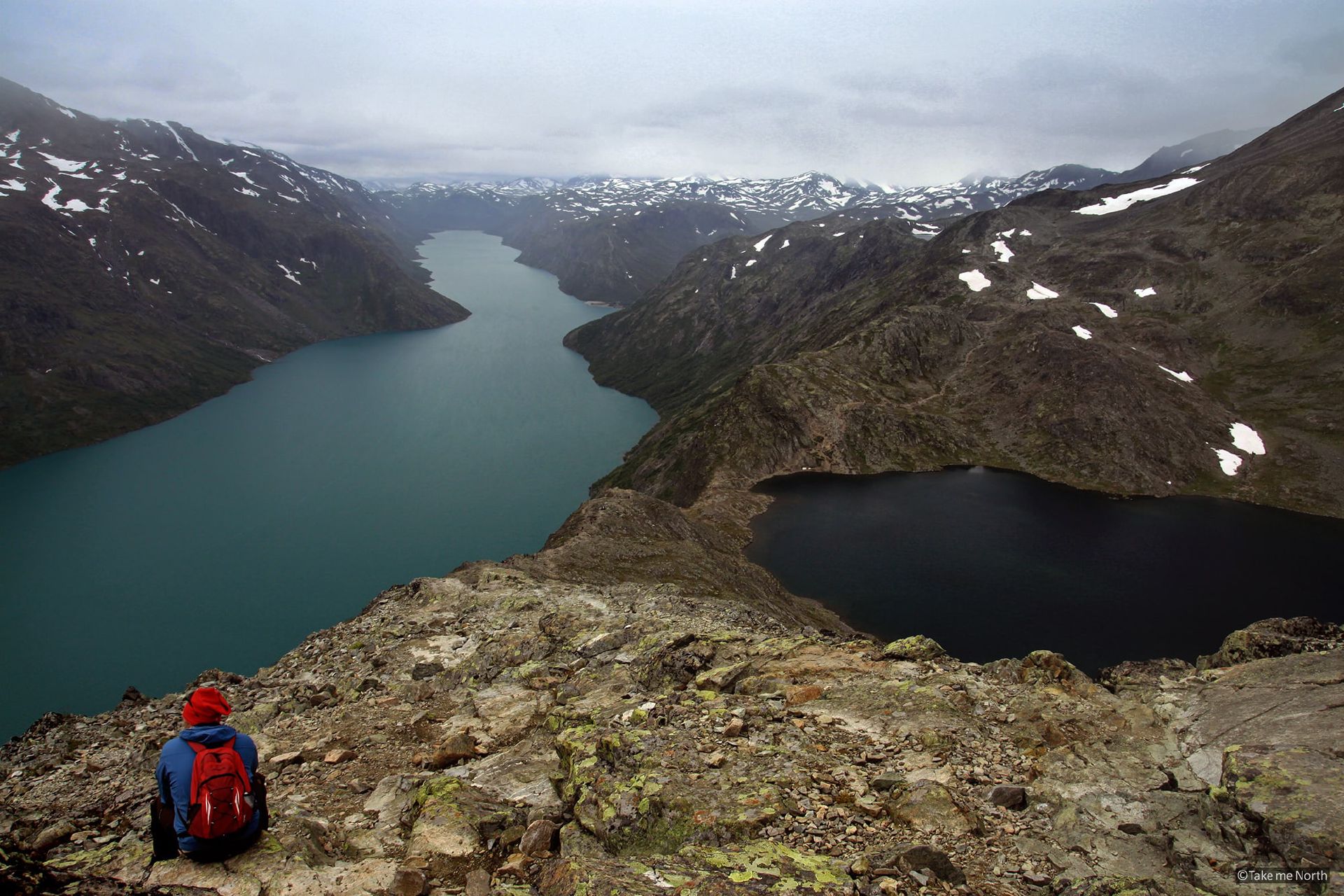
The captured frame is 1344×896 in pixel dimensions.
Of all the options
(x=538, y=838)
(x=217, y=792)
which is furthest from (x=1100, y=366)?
(x=217, y=792)

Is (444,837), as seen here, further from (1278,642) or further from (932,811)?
(1278,642)

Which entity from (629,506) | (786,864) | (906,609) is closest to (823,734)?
(786,864)

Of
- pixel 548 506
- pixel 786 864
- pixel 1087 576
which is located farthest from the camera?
pixel 548 506

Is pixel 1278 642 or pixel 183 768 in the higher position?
pixel 183 768

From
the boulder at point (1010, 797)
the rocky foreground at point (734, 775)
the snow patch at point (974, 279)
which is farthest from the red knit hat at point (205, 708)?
the snow patch at point (974, 279)

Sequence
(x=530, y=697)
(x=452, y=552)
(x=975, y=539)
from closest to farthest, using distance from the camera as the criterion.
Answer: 1. (x=530, y=697)
2. (x=975, y=539)
3. (x=452, y=552)

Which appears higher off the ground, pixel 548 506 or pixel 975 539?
pixel 975 539

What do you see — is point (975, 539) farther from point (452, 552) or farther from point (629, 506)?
point (452, 552)
